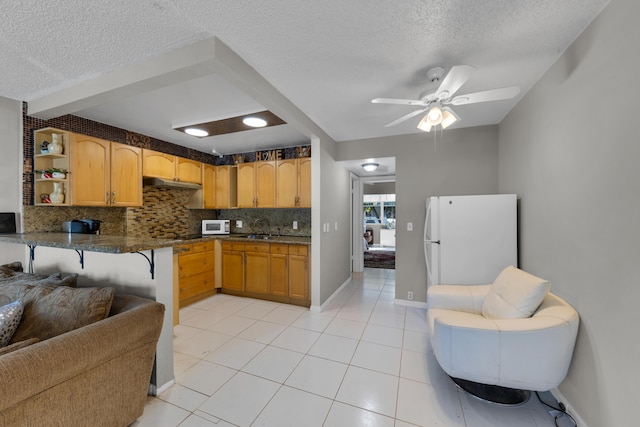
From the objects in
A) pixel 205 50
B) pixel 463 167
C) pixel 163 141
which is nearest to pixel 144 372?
pixel 205 50

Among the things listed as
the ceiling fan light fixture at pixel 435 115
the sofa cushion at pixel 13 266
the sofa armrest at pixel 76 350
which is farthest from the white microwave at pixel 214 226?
the ceiling fan light fixture at pixel 435 115

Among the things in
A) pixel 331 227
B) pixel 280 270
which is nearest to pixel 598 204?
pixel 331 227

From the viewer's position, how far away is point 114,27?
4.88 feet

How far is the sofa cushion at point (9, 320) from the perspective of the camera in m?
1.27

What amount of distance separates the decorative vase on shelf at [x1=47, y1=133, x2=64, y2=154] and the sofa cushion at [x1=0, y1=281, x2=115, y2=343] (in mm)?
1734

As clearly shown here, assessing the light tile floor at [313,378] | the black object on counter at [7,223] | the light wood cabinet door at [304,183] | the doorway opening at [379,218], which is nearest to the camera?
the light tile floor at [313,378]

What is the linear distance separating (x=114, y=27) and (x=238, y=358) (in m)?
2.59

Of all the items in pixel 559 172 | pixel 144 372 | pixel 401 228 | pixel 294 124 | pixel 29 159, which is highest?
pixel 294 124

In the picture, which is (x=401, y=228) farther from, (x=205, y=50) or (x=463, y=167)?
(x=205, y=50)

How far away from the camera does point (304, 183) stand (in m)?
3.81

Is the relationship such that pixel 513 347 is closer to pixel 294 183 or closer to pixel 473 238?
pixel 473 238

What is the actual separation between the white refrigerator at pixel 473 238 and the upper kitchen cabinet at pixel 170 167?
3.65 m

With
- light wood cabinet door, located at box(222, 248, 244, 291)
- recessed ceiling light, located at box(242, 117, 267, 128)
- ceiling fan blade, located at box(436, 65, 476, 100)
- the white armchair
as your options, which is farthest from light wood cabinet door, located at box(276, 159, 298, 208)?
the white armchair

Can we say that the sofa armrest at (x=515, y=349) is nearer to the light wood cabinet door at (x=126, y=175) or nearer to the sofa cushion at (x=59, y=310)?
the sofa cushion at (x=59, y=310)
